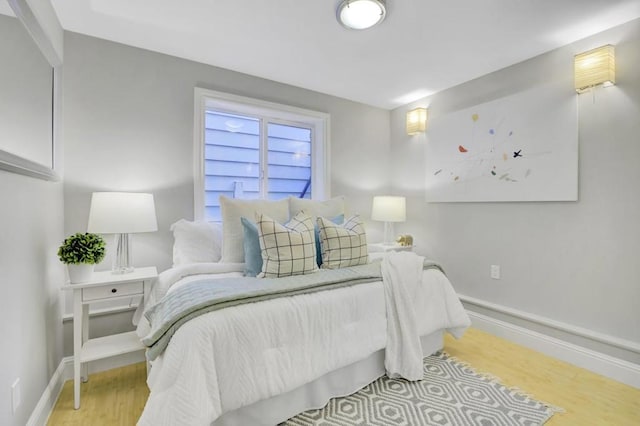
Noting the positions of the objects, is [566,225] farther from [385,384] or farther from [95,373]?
[95,373]

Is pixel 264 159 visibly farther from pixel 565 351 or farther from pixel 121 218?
pixel 565 351

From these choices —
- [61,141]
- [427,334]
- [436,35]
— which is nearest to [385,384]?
[427,334]

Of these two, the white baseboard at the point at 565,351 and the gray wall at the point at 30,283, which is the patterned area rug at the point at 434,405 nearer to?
the white baseboard at the point at 565,351

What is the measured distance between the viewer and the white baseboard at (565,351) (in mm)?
2023

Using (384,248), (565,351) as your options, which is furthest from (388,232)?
(565,351)

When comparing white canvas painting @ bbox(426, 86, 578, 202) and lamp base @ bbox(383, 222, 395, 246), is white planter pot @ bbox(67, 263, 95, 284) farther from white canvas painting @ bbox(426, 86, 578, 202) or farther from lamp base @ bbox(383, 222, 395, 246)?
white canvas painting @ bbox(426, 86, 578, 202)

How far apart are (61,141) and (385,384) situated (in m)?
2.67

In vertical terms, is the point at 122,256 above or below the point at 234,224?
below

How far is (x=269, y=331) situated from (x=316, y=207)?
1373mm

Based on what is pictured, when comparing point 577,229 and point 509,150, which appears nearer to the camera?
point 577,229

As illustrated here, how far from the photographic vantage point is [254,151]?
3.17 m

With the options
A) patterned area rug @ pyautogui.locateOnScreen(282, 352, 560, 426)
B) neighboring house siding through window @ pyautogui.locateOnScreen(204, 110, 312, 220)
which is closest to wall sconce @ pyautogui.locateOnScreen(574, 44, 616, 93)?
patterned area rug @ pyautogui.locateOnScreen(282, 352, 560, 426)

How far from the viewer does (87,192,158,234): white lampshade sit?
6.29 feet

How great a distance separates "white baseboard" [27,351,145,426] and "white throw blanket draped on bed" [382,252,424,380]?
185cm
